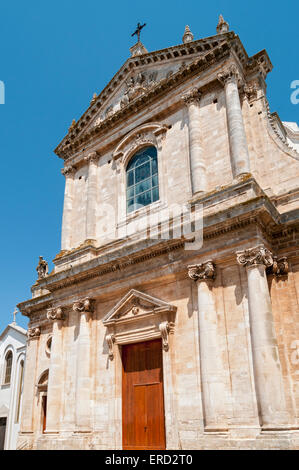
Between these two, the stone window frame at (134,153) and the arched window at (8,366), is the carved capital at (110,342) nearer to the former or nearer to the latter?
the stone window frame at (134,153)

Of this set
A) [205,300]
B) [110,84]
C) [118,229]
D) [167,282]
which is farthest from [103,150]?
[205,300]

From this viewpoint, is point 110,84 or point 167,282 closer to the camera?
point 167,282

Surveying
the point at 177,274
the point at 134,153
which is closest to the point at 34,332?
the point at 177,274

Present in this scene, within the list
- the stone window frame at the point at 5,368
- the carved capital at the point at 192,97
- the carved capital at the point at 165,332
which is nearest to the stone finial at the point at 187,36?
the carved capital at the point at 192,97

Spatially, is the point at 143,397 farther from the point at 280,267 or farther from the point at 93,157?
the point at 93,157

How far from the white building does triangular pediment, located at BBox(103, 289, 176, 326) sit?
44.8 ft

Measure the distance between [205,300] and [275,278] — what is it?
197 centimetres

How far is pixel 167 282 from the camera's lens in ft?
41.4

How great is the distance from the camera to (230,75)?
13.6m

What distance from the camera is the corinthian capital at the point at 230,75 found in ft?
44.5

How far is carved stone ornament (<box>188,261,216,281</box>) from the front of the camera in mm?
11289

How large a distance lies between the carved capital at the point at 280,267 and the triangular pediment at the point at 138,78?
7.58 metres

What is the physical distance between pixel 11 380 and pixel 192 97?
777 inches

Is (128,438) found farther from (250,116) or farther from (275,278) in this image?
(250,116)
